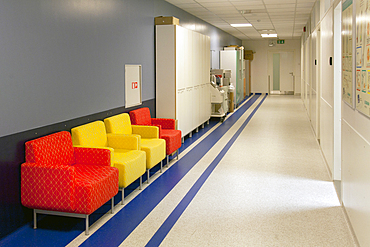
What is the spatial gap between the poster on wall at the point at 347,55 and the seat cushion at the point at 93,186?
235cm

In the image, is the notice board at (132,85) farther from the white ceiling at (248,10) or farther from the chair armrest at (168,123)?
the white ceiling at (248,10)

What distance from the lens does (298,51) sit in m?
19.5

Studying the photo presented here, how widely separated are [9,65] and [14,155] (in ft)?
2.69

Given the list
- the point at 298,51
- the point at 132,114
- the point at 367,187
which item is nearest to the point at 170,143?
the point at 132,114

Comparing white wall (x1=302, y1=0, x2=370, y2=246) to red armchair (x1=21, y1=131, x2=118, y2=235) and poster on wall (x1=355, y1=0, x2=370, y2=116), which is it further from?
red armchair (x1=21, y1=131, x2=118, y2=235)

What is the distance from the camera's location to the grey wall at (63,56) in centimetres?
331

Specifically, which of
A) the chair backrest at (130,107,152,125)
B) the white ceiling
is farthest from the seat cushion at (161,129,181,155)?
the white ceiling

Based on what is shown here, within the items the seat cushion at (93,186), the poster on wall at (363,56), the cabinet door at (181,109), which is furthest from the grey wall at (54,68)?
the poster on wall at (363,56)

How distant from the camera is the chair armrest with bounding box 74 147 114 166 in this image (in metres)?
3.89

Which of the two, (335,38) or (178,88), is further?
(178,88)

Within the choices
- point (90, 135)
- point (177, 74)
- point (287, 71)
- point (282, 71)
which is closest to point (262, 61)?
point (282, 71)

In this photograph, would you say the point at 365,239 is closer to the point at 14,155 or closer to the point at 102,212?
the point at 102,212

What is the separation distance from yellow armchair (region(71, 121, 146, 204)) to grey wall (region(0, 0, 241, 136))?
0.24 metres

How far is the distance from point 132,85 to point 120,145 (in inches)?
59.0
